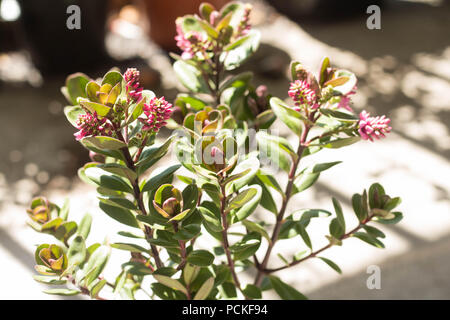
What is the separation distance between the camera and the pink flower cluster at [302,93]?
572 mm

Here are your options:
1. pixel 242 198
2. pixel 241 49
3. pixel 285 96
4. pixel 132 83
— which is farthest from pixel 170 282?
pixel 285 96

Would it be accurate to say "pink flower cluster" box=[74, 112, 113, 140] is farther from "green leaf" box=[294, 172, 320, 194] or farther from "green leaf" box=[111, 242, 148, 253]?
"green leaf" box=[294, 172, 320, 194]

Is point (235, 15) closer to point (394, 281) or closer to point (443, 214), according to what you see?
point (394, 281)

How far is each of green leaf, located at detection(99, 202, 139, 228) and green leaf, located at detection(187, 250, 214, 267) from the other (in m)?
0.08

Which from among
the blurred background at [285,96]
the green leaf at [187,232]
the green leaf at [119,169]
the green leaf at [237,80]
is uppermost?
the blurred background at [285,96]

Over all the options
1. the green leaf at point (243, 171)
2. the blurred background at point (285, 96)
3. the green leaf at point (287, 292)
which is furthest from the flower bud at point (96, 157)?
the blurred background at point (285, 96)

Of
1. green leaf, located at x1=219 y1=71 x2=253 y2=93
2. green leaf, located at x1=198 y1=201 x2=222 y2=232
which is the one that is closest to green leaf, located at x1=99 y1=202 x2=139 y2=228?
green leaf, located at x1=198 y1=201 x2=222 y2=232

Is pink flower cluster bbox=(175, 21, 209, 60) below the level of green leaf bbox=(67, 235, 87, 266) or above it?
above

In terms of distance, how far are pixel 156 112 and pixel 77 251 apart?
235mm

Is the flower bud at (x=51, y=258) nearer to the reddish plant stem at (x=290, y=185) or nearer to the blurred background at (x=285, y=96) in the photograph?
the reddish plant stem at (x=290, y=185)

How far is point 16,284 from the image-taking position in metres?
1.56

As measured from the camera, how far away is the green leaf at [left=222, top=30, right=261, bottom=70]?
70 centimetres

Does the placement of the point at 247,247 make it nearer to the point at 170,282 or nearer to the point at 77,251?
the point at 170,282
